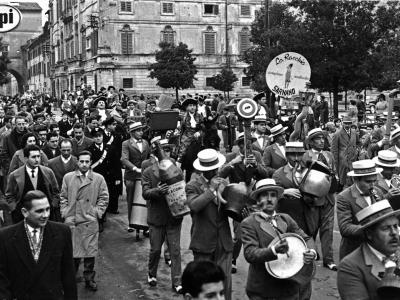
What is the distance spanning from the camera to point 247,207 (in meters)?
6.90

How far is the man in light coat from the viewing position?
845 cm

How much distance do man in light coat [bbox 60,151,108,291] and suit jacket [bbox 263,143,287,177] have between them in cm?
260

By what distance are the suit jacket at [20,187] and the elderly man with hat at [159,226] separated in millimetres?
1199

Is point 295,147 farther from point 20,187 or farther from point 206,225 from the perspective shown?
point 20,187

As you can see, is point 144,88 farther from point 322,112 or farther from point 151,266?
point 151,266

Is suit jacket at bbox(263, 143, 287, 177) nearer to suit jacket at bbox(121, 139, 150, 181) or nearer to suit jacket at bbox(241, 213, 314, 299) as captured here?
suit jacket at bbox(121, 139, 150, 181)

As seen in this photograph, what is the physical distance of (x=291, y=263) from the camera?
5535mm

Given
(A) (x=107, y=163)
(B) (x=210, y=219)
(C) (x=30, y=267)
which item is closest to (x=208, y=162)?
(B) (x=210, y=219)

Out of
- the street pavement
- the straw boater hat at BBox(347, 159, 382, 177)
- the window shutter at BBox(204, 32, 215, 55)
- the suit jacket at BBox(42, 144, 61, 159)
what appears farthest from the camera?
the window shutter at BBox(204, 32, 215, 55)

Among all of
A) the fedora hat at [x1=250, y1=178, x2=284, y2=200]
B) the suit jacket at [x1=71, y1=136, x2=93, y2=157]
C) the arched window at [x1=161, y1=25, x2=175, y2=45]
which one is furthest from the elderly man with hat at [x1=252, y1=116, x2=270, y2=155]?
the arched window at [x1=161, y1=25, x2=175, y2=45]

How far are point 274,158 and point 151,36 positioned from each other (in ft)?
183

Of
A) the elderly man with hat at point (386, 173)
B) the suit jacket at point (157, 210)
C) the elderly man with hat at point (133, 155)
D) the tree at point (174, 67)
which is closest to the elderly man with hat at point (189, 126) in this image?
the elderly man with hat at point (133, 155)

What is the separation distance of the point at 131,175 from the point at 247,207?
470 centimetres

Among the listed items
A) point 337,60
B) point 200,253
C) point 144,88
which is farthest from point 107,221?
point 144,88
